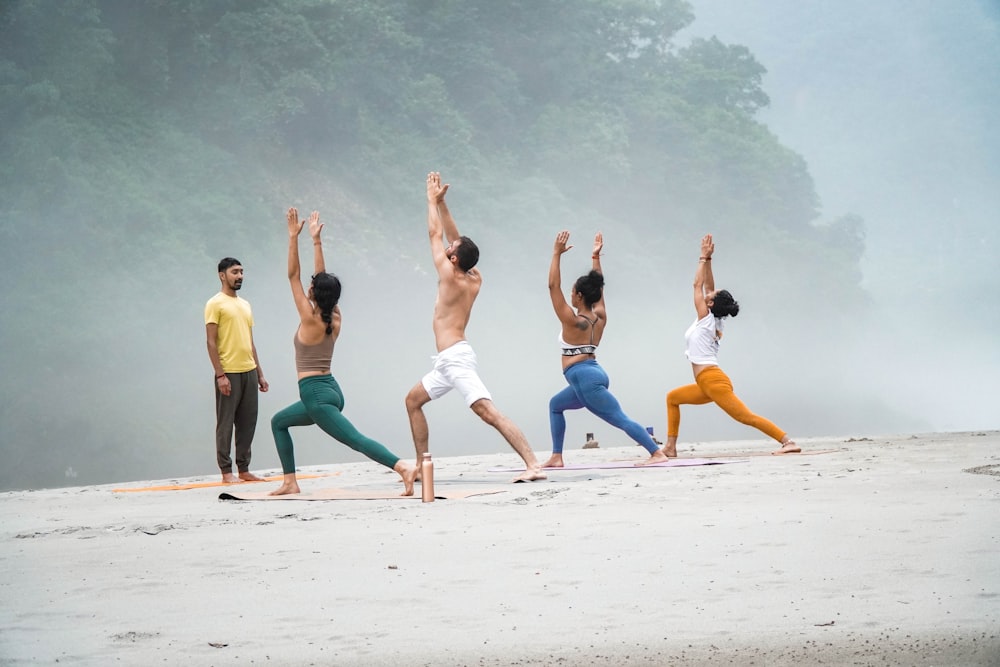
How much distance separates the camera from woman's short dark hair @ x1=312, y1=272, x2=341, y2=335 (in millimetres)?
8000

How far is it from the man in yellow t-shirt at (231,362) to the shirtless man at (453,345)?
203 centimetres

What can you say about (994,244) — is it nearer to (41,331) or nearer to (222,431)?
(41,331)

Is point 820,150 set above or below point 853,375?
above

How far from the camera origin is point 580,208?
143 feet

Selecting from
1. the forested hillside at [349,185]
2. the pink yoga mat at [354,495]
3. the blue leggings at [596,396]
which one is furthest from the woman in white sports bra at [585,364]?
the forested hillside at [349,185]

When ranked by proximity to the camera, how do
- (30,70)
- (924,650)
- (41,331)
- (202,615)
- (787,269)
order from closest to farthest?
(924,650)
(202,615)
(41,331)
(30,70)
(787,269)

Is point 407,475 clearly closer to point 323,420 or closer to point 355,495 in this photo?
point 355,495

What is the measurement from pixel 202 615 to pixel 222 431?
5.47 m

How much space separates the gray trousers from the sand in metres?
2.05

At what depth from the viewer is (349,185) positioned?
36.3 m

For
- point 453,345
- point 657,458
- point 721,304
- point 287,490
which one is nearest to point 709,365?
point 721,304

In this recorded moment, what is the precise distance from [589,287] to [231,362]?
2935 millimetres

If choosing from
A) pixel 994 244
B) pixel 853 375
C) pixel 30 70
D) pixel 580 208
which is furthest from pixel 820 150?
pixel 30 70

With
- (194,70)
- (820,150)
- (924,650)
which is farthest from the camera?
(820,150)
